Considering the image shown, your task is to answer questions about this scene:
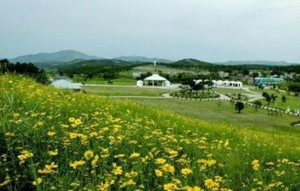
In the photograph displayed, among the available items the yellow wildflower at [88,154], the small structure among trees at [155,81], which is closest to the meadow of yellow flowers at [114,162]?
the yellow wildflower at [88,154]

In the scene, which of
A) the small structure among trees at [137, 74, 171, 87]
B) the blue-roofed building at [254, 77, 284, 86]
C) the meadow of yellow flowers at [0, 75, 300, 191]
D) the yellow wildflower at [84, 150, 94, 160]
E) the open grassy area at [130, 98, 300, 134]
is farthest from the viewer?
the blue-roofed building at [254, 77, 284, 86]

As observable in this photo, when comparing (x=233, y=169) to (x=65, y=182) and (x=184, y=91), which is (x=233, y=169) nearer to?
(x=65, y=182)

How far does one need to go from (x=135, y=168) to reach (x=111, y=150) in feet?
2.35

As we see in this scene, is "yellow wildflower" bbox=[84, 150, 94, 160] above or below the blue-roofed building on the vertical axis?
above

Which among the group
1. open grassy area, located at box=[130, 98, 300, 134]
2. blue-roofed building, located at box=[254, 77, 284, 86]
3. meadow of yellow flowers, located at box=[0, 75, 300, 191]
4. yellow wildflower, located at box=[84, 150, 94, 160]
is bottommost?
blue-roofed building, located at box=[254, 77, 284, 86]

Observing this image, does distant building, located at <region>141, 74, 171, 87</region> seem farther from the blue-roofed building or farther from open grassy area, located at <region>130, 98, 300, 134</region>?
open grassy area, located at <region>130, 98, 300, 134</region>

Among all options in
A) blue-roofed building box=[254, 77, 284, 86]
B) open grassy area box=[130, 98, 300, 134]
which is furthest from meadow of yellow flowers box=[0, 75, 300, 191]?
blue-roofed building box=[254, 77, 284, 86]

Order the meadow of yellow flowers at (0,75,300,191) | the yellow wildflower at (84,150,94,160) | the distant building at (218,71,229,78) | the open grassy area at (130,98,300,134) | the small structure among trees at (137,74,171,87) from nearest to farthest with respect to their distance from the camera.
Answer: the meadow of yellow flowers at (0,75,300,191) < the yellow wildflower at (84,150,94,160) < the open grassy area at (130,98,300,134) < the small structure among trees at (137,74,171,87) < the distant building at (218,71,229,78)

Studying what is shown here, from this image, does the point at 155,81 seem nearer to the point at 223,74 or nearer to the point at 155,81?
the point at 155,81

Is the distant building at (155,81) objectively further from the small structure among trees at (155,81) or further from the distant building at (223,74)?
the distant building at (223,74)

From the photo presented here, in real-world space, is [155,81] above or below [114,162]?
below

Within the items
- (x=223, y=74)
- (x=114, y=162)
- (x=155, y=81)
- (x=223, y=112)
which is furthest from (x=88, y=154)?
(x=223, y=74)

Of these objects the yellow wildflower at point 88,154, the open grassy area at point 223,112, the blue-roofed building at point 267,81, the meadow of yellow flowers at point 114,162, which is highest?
the yellow wildflower at point 88,154

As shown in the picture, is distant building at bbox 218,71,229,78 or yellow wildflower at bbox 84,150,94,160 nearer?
yellow wildflower at bbox 84,150,94,160
